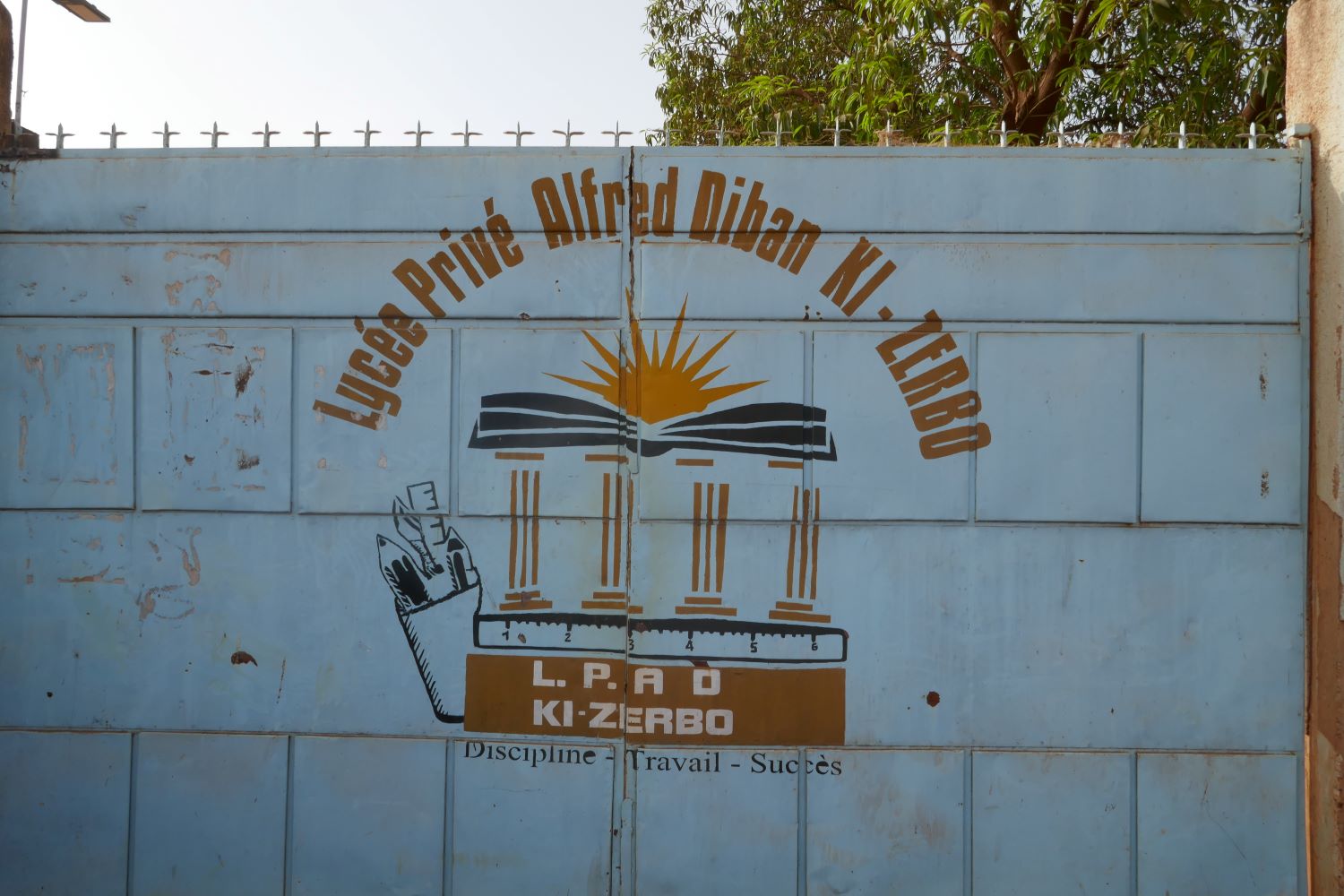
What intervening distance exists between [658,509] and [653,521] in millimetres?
41

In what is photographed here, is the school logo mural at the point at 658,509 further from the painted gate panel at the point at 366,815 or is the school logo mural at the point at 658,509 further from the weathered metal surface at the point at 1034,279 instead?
the painted gate panel at the point at 366,815

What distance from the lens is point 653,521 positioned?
2.96 m

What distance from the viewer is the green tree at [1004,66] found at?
650 cm

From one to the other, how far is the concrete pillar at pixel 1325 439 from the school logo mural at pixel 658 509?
3.33ft

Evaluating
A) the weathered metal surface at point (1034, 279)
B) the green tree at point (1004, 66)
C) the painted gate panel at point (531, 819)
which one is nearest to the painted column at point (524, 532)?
the painted gate panel at point (531, 819)

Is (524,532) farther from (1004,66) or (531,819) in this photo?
(1004,66)

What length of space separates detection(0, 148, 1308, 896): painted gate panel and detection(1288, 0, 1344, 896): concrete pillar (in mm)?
60

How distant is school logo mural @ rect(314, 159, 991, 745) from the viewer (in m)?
2.95

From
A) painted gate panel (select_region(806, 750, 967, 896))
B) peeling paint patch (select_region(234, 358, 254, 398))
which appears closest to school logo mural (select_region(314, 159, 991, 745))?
painted gate panel (select_region(806, 750, 967, 896))

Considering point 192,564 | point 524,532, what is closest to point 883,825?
point 524,532

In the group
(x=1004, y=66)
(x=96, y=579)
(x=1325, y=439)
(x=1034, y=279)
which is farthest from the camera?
(x=1004, y=66)

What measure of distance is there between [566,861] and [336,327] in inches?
71.6

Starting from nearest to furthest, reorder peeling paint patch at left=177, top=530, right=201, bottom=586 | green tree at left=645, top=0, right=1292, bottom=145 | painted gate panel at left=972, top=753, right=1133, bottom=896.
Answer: painted gate panel at left=972, top=753, right=1133, bottom=896 < peeling paint patch at left=177, top=530, right=201, bottom=586 < green tree at left=645, top=0, right=1292, bottom=145

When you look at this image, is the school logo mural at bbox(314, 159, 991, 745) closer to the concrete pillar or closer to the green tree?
the concrete pillar
